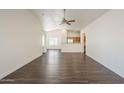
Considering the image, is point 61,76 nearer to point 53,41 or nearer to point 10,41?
point 10,41

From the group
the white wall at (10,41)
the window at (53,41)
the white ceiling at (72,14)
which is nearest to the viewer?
the white wall at (10,41)

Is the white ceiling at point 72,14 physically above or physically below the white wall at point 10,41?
above

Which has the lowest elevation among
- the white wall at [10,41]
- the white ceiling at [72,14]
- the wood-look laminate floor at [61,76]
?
the wood-look laminate floor at [61,76]

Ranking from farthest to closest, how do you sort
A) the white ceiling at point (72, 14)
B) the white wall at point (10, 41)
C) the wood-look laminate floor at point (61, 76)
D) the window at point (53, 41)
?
the window at point (53, 41)
the white ceiling at point (72, 14)
the white wall at point (10, 41)
the wood-look laminate floor at point (61, 76)

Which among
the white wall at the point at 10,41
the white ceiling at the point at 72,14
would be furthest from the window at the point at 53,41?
the white wall at the point at 10,41

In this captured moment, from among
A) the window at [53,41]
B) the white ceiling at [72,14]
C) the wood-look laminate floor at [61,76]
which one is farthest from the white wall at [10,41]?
the window at [53,41]

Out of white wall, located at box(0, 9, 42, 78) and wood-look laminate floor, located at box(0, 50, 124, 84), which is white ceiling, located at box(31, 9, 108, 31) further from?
wood-look laminate floor, located at box(0, 50, 124, 84)

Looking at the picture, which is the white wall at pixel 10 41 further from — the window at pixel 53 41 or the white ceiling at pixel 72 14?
the window at pixel 53 41

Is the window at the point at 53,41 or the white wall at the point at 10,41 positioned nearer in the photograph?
the white wall at the point at 10,41

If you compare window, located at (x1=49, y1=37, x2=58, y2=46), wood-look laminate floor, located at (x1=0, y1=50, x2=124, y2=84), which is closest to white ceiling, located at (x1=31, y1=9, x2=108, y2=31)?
wood-look laminate floor, located at (x1=0, y1=50, x2=124, y2=84)
